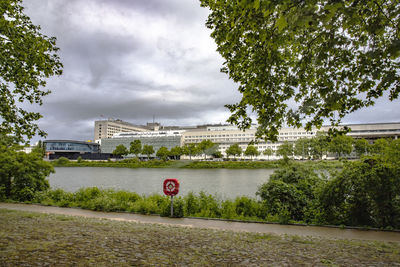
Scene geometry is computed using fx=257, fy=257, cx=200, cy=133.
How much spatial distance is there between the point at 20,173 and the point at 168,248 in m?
12.9

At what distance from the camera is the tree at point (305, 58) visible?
15.0ft

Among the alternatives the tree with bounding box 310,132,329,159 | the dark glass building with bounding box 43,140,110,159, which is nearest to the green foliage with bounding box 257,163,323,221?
the tree with bounding box 310,132,329,159

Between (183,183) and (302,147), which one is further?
(302,147)

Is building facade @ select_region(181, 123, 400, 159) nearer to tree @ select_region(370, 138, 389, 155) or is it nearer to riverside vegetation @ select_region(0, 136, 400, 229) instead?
riverside vegetation @ select_region(0, 136, 400, 229)

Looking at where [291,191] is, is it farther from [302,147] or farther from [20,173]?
[302,147]

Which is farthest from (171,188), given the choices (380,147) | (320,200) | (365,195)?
(380,147)

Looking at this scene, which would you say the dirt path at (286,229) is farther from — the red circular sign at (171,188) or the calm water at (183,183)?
the calm water at (183,183)

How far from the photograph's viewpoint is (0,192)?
1431 cm

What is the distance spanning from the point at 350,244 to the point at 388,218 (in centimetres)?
310

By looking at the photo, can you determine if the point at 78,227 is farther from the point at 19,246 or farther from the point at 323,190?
the point at 323,190

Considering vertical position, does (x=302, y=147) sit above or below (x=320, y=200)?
above

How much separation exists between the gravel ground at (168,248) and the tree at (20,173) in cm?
804

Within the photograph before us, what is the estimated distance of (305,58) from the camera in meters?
5.55

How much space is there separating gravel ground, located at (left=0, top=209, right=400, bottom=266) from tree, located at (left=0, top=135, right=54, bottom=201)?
804cm
